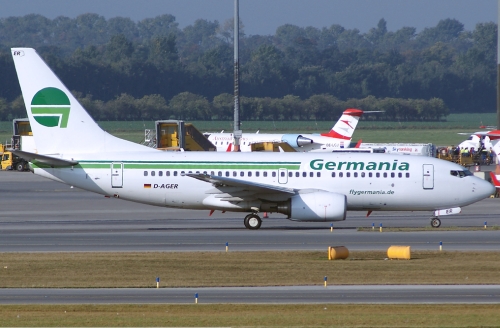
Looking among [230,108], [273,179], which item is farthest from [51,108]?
[230,108]

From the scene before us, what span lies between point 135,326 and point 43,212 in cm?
2762

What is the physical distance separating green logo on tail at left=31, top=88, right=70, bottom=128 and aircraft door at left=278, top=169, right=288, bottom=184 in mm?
8989

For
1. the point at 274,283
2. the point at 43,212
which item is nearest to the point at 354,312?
the point at 274,283

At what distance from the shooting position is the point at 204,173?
37.0m

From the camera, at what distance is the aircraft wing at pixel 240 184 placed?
35438 millimetres

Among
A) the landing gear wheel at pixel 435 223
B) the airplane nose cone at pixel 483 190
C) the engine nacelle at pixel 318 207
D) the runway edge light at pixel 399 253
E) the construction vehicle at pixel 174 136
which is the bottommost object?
the landing gear wheel at pixel 435 223

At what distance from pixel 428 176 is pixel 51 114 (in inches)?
617

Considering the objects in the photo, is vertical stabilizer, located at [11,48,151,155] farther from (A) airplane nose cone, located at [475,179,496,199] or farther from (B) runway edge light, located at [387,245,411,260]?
(A) airplane nose cone, located at [475,179,496,199]

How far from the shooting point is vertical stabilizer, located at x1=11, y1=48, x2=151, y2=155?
37000 millimetres

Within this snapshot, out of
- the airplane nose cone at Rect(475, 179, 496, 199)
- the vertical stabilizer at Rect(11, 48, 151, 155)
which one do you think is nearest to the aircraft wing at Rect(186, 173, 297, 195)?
the vertical stabilizer at Rect(11, 48, 151, 155)

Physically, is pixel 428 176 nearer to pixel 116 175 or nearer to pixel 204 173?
pixel 204 173

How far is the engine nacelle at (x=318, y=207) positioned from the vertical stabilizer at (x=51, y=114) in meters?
8.06

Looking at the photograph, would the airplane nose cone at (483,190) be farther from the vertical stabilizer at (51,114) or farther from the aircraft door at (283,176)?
the vertical stabilizer at (51,114)

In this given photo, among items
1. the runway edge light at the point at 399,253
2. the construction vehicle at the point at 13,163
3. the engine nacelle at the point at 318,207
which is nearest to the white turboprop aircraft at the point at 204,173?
the engine nacelle at the point at 318,207
